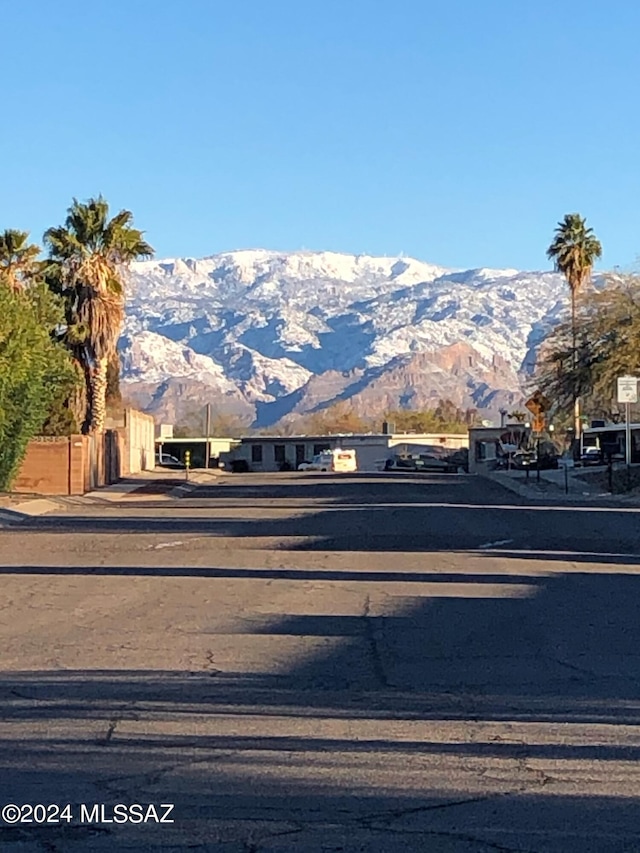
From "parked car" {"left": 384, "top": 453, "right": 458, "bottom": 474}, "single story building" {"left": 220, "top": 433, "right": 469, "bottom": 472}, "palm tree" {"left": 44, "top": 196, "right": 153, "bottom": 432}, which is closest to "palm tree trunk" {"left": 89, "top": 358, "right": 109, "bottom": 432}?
"palm tree" {"left": 44, "top": 196, "right": 153, "bottom": 432}

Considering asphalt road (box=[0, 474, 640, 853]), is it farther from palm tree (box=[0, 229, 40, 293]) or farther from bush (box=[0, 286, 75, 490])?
palm tree (box=[0, 229, 40, 293])

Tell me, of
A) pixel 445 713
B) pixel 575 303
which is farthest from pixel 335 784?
pixel 575 303

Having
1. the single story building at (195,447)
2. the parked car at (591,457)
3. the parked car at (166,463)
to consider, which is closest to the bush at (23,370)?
the parked car at (591,457)

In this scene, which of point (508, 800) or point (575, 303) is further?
point (575, 303)

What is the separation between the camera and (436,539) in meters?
26.0

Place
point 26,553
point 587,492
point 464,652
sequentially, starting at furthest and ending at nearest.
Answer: point 587,492
point 26,553
point 464,652

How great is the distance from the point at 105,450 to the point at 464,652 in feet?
153

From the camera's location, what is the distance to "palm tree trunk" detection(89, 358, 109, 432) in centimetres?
5706

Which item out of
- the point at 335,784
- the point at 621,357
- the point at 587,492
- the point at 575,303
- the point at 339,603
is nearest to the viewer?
the point at 335,784

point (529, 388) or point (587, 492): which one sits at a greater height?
point (529, 388)

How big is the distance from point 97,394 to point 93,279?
200 inches

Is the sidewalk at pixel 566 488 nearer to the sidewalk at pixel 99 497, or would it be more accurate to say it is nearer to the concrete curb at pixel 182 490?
the concrete curb at pixel 182 490

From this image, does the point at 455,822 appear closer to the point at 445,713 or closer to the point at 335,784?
the point at 335,784

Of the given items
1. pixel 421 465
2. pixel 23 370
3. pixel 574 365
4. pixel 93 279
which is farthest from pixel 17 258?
pixel 421 465
